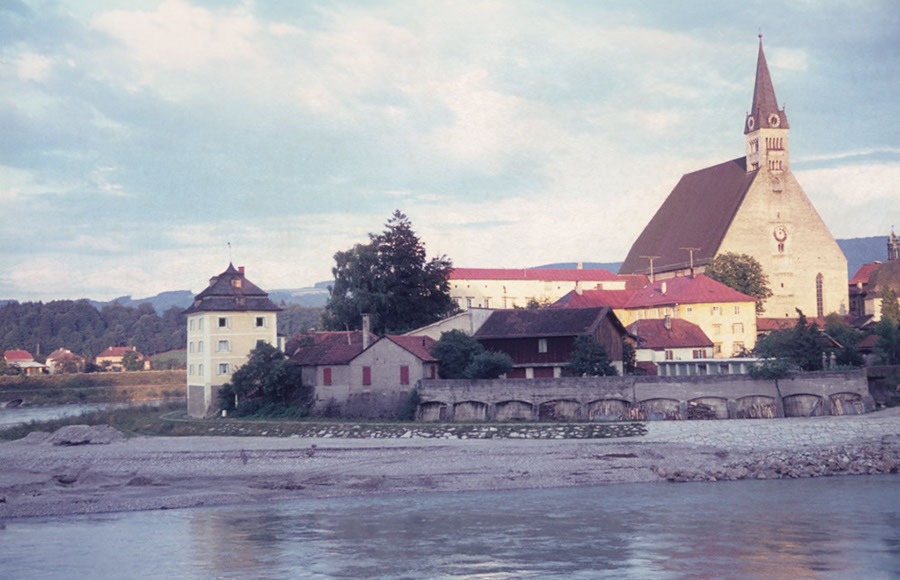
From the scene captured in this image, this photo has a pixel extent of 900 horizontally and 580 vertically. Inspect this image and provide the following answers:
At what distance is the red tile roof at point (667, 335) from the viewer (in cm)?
6488

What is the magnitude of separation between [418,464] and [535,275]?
273 feet

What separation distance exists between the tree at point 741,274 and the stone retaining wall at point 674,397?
3897cm

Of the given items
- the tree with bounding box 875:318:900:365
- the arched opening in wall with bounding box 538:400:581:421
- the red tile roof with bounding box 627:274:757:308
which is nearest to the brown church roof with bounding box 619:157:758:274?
the red tile roof with bounding box 627:274:757:308

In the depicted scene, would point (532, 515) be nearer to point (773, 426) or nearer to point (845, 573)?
point (845, 573)

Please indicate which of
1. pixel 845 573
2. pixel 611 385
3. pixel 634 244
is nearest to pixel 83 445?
pixel 611 385

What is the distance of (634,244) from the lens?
12231cm

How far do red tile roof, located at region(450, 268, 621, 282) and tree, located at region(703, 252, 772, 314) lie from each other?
24.9m

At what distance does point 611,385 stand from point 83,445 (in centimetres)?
2930

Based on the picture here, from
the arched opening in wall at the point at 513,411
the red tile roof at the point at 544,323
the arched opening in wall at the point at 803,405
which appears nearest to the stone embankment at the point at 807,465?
the arched opening in wall at the point at 803,405

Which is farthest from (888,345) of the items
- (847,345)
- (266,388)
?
(266,388)

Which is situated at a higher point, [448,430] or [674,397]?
[674,397]

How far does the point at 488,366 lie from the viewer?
52375 millimetres

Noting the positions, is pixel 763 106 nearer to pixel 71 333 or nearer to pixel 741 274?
pixel 741 274

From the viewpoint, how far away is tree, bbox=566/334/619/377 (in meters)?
51.8
